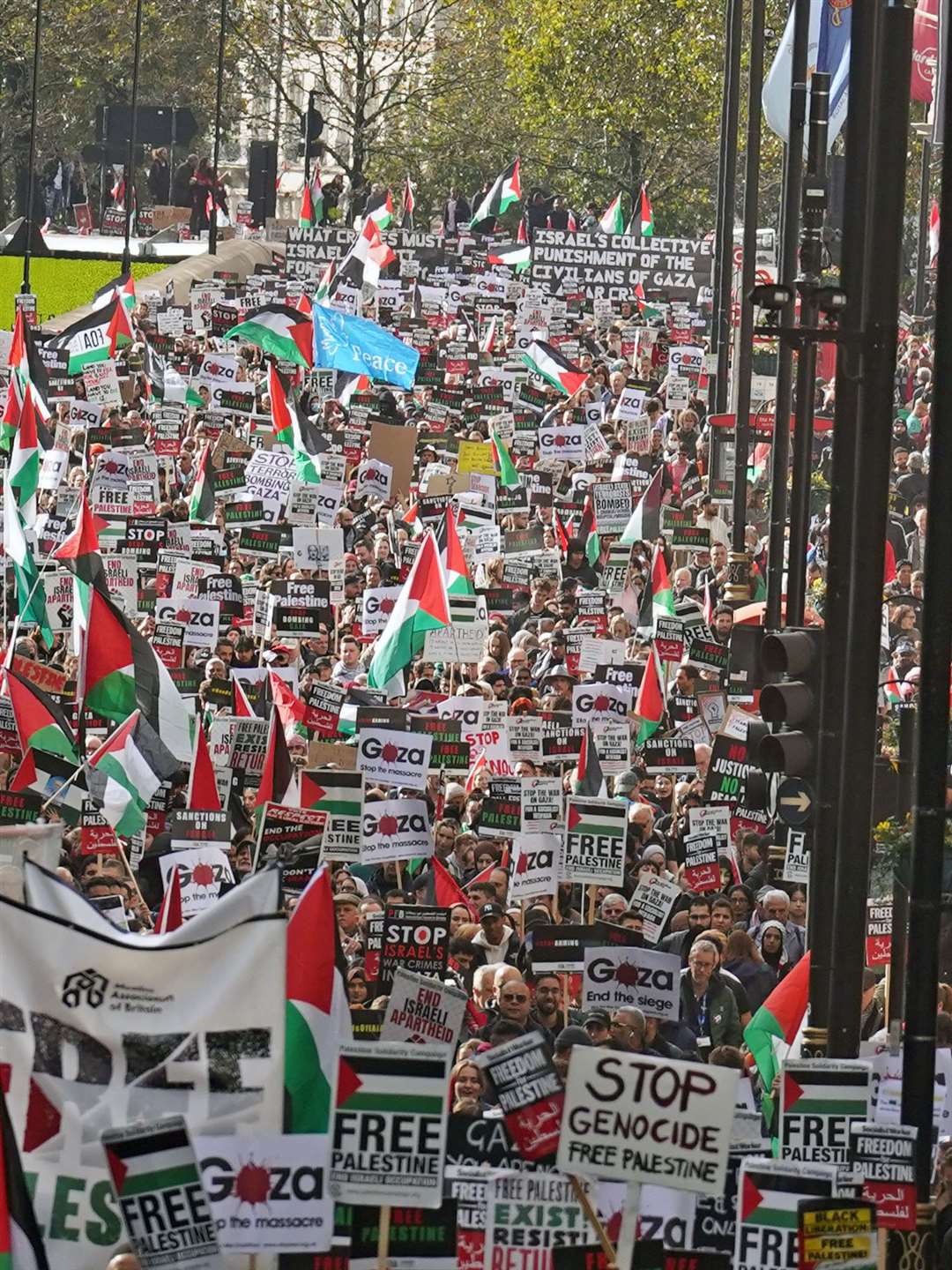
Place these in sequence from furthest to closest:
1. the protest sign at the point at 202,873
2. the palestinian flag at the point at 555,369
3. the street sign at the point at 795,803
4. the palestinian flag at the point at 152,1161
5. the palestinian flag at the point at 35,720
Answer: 1. the palestinian flag at the point at 555,369
2. the palestinian flag at the point at 35,720
3. the protest sign at the point at 202,873
4. the street sign at the point at 795,803
5. the palestinian flag at the point at 152,1161

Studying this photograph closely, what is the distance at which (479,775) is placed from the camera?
58.3ft

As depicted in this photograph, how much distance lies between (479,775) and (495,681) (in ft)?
8.28

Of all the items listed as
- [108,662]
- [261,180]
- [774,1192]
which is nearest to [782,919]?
[108,662]

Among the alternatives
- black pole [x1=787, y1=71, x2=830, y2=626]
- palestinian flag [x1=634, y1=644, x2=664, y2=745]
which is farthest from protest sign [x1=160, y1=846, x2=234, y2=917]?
palestinian flag [x1=634, y1=644, x2=664, y2=745]

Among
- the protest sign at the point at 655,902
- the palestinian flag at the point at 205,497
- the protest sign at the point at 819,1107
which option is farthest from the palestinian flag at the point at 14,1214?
the palestinian flag at the point at 205,497

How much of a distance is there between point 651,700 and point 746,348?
760 cm

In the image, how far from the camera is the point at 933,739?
10977 mm

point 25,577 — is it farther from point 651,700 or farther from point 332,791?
point 332,791

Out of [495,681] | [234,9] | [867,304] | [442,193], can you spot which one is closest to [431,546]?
[495,681]

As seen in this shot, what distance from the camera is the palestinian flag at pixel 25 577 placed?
66.6ft

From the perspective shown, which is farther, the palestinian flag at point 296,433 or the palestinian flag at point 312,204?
the palestinian flag at point 312,204

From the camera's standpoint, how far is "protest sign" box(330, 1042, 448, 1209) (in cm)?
881

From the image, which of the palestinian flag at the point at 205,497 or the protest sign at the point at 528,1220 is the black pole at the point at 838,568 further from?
the palestinian flag at the point at 205,497

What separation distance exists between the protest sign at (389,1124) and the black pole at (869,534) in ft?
11.8
